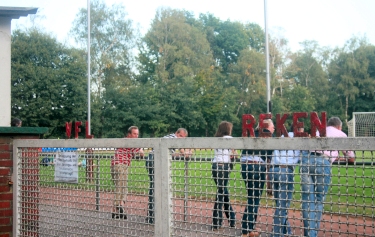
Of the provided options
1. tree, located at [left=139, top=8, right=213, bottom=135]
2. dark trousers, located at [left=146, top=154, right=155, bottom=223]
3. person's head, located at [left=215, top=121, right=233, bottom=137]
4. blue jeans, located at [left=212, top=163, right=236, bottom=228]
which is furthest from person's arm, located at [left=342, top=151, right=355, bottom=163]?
tree, located at [left=139, top=8, right=213, bottom=135]

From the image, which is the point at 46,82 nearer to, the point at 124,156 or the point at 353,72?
the point at 353,72

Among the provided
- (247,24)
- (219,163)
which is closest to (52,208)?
(219,163)

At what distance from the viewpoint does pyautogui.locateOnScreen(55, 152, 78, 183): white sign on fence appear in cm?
501

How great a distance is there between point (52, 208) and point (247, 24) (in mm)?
72855

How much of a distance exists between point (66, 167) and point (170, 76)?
53.3 m

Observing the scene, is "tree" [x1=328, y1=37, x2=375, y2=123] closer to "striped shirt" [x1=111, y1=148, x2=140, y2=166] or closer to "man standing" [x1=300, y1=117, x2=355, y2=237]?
"striped shirt" [x1=111, y1=148, x2=140, y2=166]

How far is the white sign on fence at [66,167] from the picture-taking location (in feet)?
16.4

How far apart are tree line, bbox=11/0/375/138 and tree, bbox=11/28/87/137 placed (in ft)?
0.29

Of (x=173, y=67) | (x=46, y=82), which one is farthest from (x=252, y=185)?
(x=173, y=67)

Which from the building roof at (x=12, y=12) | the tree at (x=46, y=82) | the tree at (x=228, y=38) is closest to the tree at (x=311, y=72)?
the tree at (x=228, y=38)

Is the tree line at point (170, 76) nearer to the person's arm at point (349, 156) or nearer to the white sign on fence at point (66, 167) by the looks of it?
the white sign on fence at point (66, 167)

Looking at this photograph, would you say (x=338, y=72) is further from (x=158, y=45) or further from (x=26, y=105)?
(x=26, y=105)

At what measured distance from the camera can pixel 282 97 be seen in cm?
6581

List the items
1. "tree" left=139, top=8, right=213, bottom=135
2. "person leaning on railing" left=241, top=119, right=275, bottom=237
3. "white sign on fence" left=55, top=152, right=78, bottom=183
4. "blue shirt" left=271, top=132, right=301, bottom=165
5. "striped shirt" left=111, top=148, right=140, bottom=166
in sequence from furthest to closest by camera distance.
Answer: "tree" left=139, top=8, right=213, bottom=135 → "white sign on fence" left=55, top=152, right=78, bottom=183 → "striped shirt" left=111, top=148, right=140, bottom=166 → "person leaning on railing" left=241, top=119, right=275, bottom=237 → "blue shirt" left=271, top=132, right=301, bottom=165
